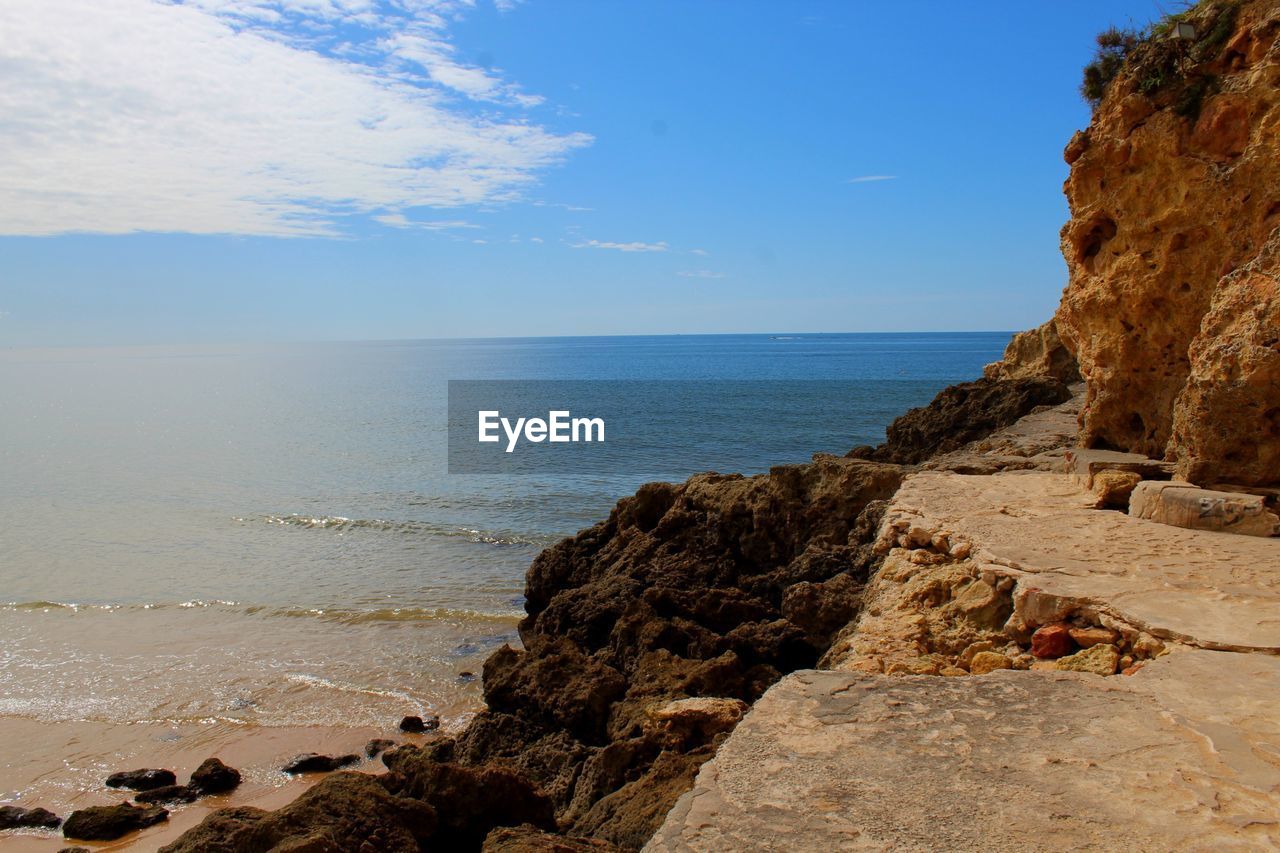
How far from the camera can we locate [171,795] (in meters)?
8.25

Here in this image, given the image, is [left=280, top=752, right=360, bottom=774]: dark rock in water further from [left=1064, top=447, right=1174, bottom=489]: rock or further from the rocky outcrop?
[left=1064, top=447, right=1174, bottom=489]: rock

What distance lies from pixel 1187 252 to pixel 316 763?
990cm

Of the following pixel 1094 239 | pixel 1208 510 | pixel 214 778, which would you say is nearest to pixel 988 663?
pixel 1208 510

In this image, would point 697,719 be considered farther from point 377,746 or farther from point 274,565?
point 274,565

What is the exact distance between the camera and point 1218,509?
7.13 metres

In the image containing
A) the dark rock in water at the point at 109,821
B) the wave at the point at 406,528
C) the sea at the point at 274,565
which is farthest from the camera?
the wave at the point at 406,528

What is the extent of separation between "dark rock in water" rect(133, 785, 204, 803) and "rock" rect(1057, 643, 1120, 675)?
748 cm

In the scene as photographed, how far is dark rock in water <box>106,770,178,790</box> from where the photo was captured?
8.55 meters

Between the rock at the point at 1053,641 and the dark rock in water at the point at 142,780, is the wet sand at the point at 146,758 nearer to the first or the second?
the dark rock in water at the point at 142,780

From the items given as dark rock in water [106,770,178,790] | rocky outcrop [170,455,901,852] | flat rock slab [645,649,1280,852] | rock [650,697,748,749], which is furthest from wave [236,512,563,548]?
flat rock slab [645,649,1280,852]

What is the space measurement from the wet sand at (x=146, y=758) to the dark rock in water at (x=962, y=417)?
34.4 feet

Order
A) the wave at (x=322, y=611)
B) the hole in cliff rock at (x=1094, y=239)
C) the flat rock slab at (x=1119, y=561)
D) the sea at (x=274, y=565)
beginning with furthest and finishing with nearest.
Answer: the wave at (x=322, y=611)
the sea at (x=274, y=565)
the hole in cliff rock at (x=1094, y=239)
the flat rock slab at (x=1119, y=561)

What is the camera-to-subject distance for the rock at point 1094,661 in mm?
5059

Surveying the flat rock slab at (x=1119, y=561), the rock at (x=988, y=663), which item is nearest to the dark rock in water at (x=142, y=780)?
the flat rock slab at (x=1119, y=561)
